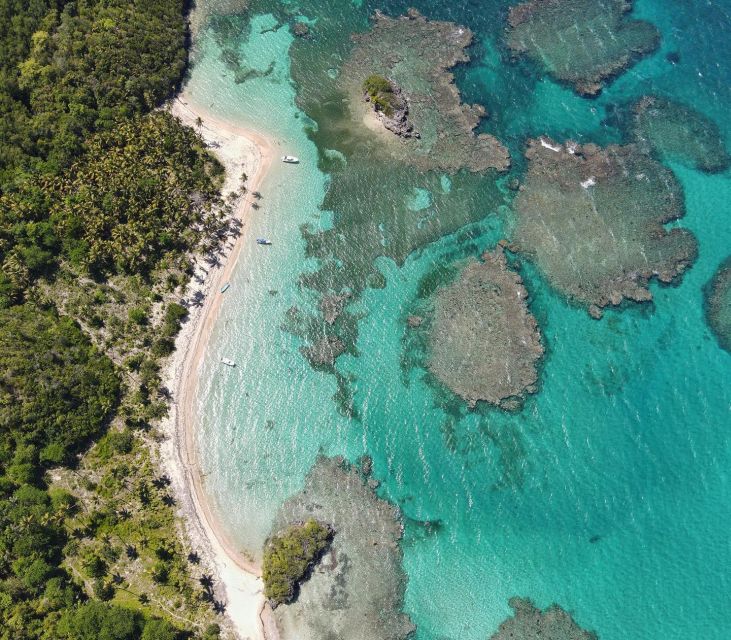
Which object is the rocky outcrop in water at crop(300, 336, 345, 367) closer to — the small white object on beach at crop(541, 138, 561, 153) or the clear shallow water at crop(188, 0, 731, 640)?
the clear shallow water at crop(188, 0, 731, 640)

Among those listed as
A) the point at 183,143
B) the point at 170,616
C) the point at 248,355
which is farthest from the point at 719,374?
the point at 183,143

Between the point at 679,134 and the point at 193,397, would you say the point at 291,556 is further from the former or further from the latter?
the point at 679,134

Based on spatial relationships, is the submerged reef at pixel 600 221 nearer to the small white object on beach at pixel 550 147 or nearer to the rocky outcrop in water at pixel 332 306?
the small white object on beach at pixel 550 147

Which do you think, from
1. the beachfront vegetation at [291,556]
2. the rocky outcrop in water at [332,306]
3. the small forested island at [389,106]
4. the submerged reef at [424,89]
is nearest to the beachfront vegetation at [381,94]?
the small forested island at [389,106]

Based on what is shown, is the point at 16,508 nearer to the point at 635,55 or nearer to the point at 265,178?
the point at 265,178

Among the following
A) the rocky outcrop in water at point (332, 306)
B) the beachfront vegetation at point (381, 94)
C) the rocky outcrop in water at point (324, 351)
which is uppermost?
the beachfront vegetation at point (381, 94)

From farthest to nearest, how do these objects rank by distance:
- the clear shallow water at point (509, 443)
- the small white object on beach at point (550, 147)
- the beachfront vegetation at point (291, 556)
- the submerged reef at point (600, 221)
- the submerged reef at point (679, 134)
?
the submerged reef at point (679, 134) < the small white object on beach at point (550, 147) < the submerged reef at point (600, 221) < the clear shallow water at point (509, 443) < the beachfront vegetation at point (291, 556)
